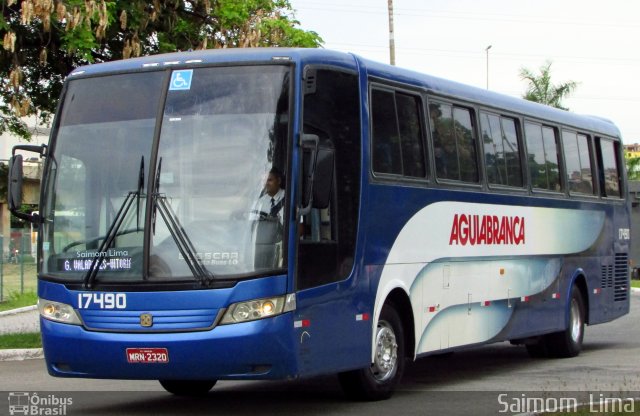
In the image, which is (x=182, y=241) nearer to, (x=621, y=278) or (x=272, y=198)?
(x=272, y=198)

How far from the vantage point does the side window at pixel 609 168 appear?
752 inches

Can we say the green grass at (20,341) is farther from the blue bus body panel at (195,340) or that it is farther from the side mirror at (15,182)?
the blue bus body panel at (195,340)

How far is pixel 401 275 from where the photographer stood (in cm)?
1238

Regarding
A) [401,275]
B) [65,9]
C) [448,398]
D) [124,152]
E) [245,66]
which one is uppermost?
[65,9]

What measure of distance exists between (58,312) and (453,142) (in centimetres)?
522

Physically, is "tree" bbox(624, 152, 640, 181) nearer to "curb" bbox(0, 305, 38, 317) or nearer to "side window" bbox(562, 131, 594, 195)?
"curb" bbox(0, 305, 38, 317)

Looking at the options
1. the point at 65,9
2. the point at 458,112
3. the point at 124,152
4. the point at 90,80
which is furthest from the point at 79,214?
the point at 65,9

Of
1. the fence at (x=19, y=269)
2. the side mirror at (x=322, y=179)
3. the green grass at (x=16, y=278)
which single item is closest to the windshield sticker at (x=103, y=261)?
the side mirror at (x=322, y=179)

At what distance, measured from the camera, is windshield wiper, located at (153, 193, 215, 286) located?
10.1m

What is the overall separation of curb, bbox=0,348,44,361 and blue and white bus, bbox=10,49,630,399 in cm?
562

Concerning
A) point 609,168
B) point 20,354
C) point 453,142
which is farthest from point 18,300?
point 453,142

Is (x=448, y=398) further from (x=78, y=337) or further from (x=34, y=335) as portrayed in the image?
(x=34, y=335)

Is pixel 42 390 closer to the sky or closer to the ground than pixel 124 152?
closer to the ground

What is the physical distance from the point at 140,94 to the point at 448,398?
4267 millimetres
